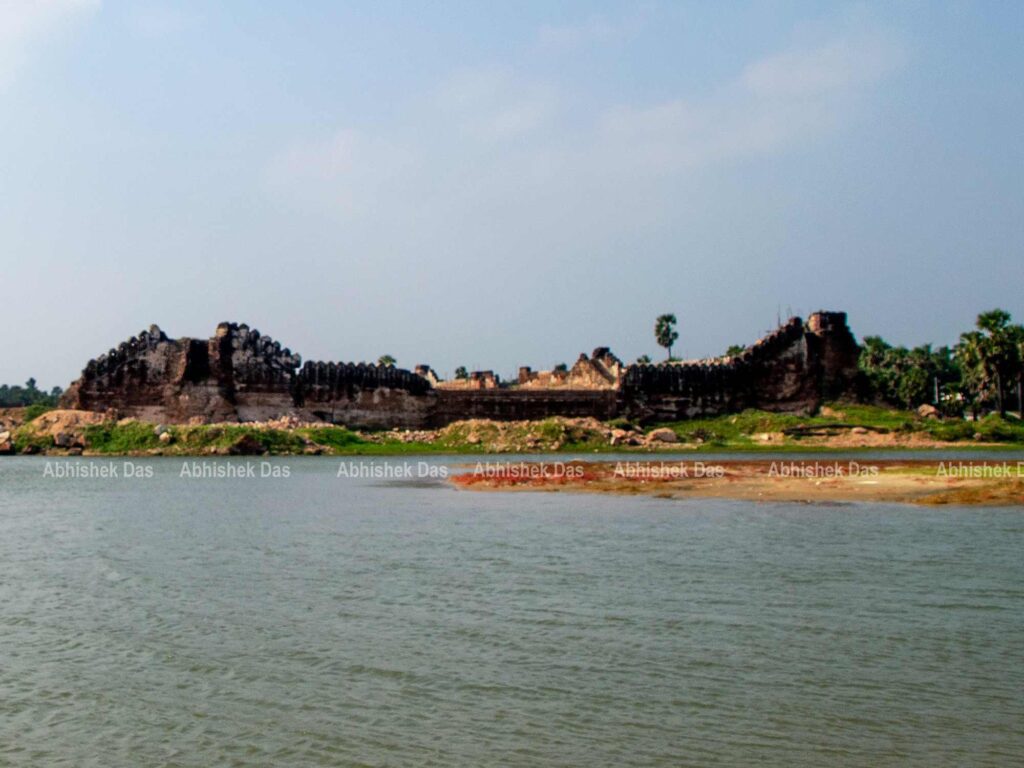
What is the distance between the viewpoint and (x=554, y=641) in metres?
9.41

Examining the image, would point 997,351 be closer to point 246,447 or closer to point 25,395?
point 246,447

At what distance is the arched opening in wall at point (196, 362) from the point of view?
52688 mm

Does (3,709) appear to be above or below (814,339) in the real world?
below

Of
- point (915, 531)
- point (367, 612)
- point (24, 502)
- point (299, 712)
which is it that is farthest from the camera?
point (24, 502)

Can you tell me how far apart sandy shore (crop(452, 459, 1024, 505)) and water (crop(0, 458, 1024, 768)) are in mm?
4010

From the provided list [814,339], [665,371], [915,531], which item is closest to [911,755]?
[915,531]

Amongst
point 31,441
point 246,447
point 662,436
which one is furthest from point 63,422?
point 662,436

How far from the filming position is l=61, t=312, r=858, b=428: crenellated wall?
5250cm

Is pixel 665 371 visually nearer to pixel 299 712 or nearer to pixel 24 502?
pixel 24 502

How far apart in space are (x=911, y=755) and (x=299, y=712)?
13.1 ft

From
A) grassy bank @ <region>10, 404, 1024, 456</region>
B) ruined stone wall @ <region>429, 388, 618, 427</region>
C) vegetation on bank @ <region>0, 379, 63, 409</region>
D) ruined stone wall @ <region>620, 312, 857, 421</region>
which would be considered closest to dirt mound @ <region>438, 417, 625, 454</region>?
grassy bank @ <region>10, 404, 1024, 456</region>

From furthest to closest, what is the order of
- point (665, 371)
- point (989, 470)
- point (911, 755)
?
point (665, 371), point (989, 470), point (911, 755)

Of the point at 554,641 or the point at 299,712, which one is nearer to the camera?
the point at 299,712

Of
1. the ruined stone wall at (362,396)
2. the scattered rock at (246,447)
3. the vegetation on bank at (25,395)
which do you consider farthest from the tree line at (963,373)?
the vegetation on bank at (25,395)
